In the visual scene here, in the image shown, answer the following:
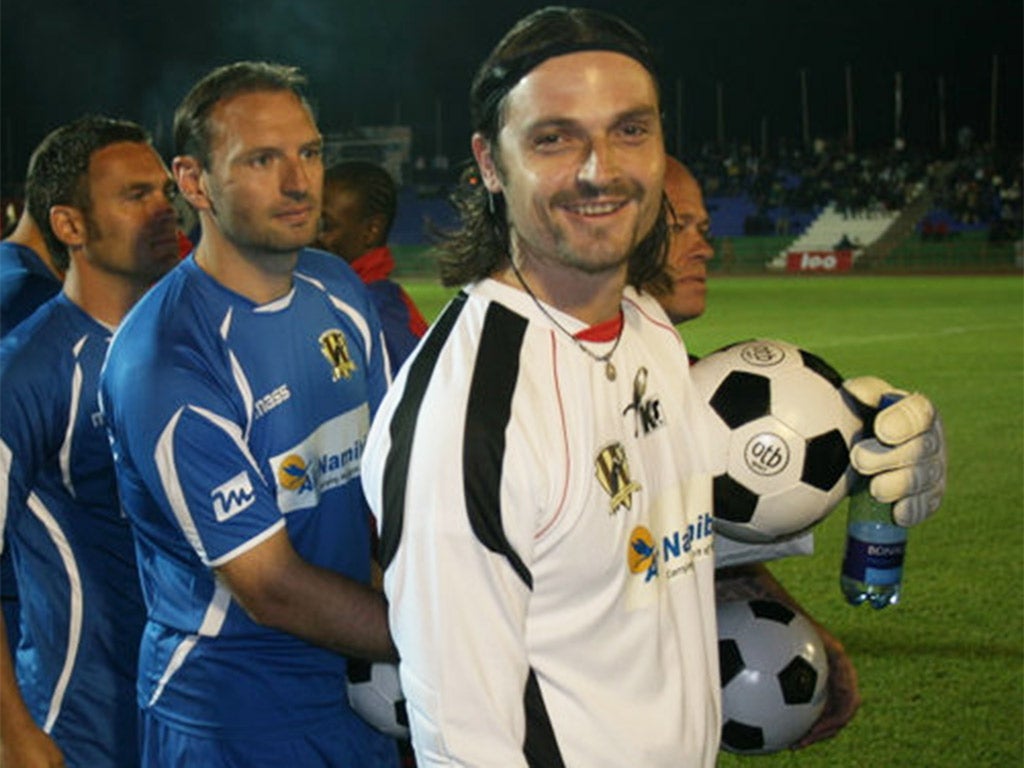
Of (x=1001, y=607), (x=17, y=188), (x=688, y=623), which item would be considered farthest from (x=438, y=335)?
(x=17, y=188)

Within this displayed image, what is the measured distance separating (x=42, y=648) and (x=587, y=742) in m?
1.93

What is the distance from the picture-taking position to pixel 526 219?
81.4 inches

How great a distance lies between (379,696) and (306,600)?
28cm

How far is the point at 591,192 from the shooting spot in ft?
6.61

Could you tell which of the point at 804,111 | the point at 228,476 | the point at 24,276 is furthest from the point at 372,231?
the point at 804,111

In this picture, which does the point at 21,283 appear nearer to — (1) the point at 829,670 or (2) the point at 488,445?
(1) the point at 829,670

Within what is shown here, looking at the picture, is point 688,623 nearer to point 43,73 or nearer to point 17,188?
point 43,73

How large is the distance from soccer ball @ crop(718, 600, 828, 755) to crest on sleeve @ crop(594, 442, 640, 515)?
3.26 feet

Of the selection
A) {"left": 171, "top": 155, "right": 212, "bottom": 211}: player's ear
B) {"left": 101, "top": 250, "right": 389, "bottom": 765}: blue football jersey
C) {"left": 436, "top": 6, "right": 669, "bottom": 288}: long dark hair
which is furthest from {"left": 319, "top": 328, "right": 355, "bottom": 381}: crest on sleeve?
{"left": 436, "top": 6, "right": 669, "bottom": 288}: long dark hair

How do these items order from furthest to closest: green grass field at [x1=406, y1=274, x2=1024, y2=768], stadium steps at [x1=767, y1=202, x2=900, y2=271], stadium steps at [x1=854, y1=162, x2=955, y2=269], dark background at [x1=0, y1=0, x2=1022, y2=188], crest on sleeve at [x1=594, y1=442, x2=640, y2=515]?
dark background at [x1=0, y1=0, x2=1022, y2=188], stadium steps at [x1=767, y1=202, x2=900, y2=271], stadium steps at [x1=854, y1=162, x2=955, y2=269], green grass field at [x1=406, y1=274, x2=1024, y2=768], crest on sleeve at [x1=594, y1=442, x2=640, y2=515]

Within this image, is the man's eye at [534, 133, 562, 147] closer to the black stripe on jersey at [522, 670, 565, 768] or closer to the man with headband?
the man with headband

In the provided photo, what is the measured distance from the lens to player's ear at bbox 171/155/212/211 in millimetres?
3115

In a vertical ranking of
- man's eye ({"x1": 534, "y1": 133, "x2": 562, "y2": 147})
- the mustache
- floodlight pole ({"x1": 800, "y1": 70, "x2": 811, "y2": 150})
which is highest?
man's eye ({"x1": 534, "y1": 133, "x2": 562, "y2": 147})

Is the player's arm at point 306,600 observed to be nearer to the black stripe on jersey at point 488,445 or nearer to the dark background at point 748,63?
the black stripe on jersey at point 488,445
